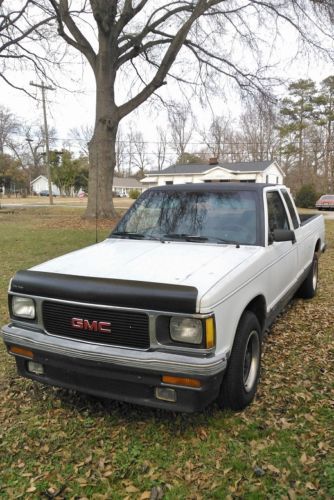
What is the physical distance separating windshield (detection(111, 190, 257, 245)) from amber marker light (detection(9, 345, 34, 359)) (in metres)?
1.65

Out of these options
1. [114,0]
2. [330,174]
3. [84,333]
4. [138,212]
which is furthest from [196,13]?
[330,174]

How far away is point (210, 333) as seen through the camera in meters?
2.56

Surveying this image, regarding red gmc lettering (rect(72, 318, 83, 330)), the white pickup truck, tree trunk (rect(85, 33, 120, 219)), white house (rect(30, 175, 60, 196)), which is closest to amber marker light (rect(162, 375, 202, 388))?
the white pickup truck

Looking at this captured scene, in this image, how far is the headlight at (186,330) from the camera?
256 cm

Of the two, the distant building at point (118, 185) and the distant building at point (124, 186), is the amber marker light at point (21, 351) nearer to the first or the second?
the distant building at point (118, 185)

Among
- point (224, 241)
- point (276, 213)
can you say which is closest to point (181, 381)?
point (224, 241)

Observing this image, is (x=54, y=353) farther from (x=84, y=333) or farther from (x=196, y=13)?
(x=196, y=13)

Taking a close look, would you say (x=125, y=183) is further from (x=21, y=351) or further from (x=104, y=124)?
(x=21, y=351)

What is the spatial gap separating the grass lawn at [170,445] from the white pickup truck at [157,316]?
1.02 feet

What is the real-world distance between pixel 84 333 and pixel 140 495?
1.06m

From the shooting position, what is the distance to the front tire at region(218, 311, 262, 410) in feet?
9.66

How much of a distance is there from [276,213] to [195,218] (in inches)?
39.6

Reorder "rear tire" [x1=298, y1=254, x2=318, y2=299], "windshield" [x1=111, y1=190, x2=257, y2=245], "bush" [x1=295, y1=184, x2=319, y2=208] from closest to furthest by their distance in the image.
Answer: "windshield" [x1=111, y1=190, x2=257, y2=245], "rear tire" [x1=298, y1=254, x2=318, y2=299], "bush" [x1=295, y1=184, x2=319, y2=208]

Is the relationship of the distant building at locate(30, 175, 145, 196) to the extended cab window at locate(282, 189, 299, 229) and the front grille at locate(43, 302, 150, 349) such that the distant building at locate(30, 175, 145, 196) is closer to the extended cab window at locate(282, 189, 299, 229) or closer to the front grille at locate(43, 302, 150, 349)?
the extended cab window at locate(282, 189, 299, 229)
